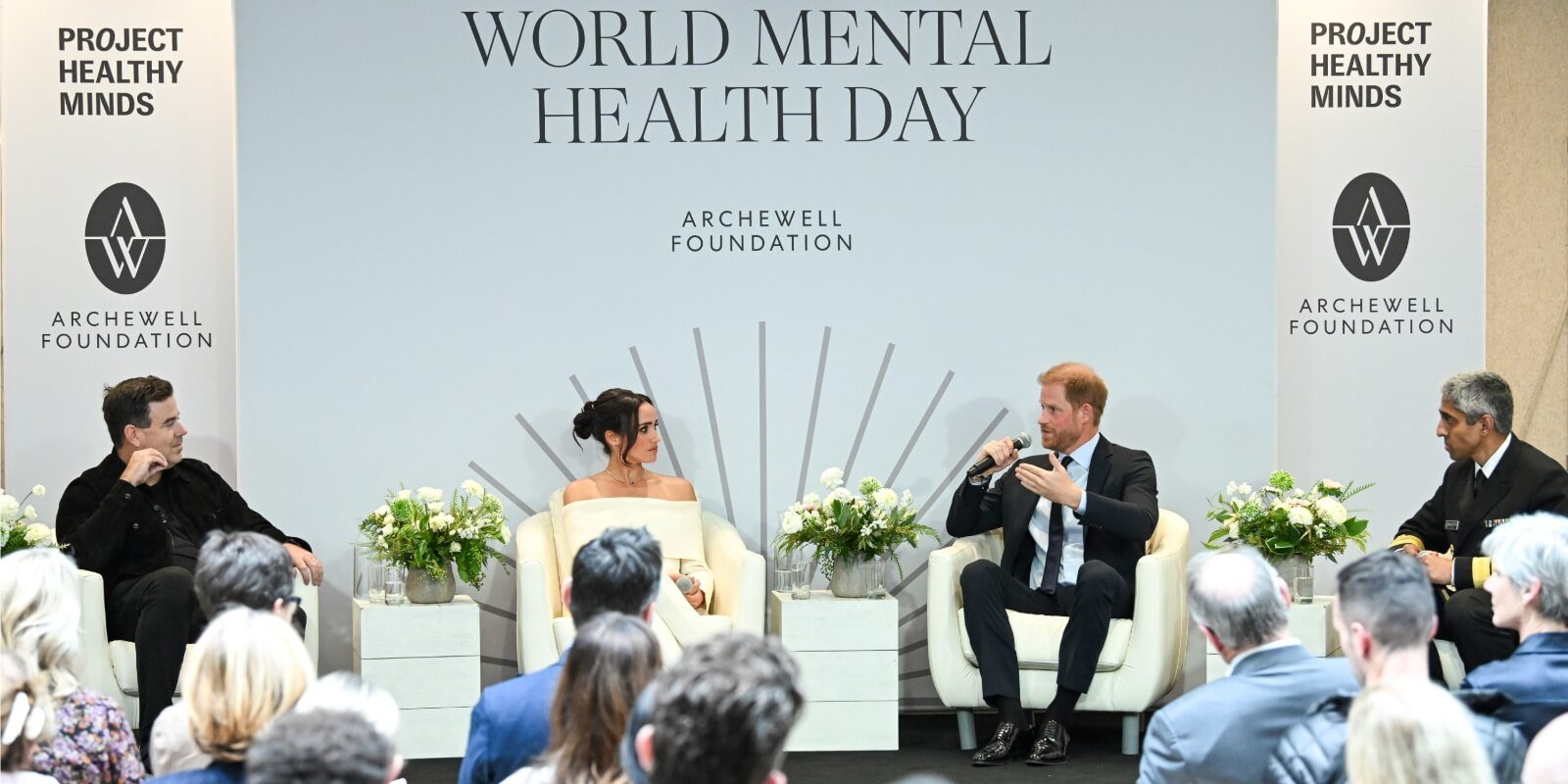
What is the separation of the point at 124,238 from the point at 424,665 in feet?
7.09

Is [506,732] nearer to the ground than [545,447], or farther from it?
nearer to the ground

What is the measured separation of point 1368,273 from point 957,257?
5.68 feet

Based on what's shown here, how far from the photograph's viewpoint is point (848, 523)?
222 inches

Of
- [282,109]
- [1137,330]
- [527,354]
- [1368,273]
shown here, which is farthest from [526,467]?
[1368,273]

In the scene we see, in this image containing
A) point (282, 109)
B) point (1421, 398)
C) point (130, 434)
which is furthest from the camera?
point (1421, 398)

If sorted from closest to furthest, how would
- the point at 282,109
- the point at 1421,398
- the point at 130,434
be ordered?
the point at 130,434
the point at 282,109
the point at 1421,398

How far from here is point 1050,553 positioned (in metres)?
5.85

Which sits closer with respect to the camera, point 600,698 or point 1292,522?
point 600,698

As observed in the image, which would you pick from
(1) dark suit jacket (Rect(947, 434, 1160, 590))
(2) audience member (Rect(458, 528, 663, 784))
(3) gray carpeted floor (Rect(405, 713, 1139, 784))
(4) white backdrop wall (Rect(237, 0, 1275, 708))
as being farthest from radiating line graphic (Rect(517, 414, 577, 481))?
(2) audience member (Rect(458, 528, 663, 784))

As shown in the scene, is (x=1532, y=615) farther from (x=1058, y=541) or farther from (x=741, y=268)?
(x=741, y=268)

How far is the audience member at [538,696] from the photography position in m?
2.85

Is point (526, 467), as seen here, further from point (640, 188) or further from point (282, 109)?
point (282, 109)

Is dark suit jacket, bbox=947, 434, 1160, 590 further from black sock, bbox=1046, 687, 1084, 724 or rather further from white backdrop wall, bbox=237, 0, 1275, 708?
black sock, bbox=1046, 687, 1084, 724

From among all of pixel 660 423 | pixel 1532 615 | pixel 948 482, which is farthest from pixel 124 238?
pixel 1532 615
